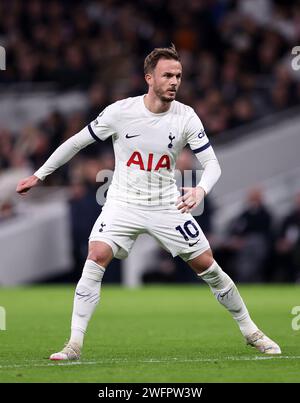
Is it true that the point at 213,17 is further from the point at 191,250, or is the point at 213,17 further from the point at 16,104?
the point at 191,250

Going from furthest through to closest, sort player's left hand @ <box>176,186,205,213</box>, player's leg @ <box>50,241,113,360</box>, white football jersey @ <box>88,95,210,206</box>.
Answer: white football jersey @ <box>88,95,210,206</box>, player's leg @ <box>50,241,113,360</box>, player's left hand @ <box>176,186,205,213</box>

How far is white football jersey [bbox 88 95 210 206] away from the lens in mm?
9328

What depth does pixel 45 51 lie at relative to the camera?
25.7m

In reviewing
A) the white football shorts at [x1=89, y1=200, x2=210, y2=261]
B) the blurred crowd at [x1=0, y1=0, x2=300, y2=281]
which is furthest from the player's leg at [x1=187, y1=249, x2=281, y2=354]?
the blurred crowd at [x1=0, y1=0, x2=300, y2=281]

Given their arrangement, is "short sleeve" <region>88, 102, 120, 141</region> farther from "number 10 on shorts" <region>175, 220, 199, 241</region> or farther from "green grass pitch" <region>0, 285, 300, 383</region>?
"green grass pitch" <region>0, 285, 300, 383</region>

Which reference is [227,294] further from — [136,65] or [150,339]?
[136,65]

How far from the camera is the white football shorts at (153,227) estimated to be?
9297 mm

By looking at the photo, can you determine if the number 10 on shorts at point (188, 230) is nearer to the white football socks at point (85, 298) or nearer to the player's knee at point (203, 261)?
the player's knee at point (203, 261)

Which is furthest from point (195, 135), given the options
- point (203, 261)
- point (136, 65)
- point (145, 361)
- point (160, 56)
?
point (136, 65)

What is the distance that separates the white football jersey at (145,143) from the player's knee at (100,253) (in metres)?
0.48

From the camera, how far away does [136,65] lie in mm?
24969

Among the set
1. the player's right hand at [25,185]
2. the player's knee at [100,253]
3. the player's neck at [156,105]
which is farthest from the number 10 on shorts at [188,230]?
the player's right hand at [25,185]

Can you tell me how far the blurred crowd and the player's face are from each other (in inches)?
457
